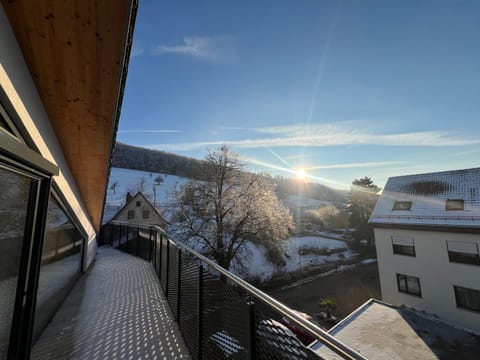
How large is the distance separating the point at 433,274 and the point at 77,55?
12937 millimetres

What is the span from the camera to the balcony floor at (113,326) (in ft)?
7.08

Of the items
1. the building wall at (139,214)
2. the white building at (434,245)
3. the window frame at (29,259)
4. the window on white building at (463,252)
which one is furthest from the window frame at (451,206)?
the building wall at (139,214)

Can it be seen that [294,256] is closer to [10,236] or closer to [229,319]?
[229,319]

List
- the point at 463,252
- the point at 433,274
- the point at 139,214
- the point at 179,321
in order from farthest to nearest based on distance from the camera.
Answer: the point at 139,214 < the point at 433,274 < the point at 463,252 < the point at 179,321

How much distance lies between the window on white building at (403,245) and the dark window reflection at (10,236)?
1274 cm

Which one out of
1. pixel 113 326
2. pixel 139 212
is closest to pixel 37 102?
pixel 113 326

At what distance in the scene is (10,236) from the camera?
1409 mm

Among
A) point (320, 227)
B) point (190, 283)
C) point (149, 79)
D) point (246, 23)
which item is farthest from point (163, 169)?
point (190, 283)

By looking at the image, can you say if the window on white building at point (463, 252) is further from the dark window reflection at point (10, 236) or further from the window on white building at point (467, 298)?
the dark window reflection at point (10, 236)

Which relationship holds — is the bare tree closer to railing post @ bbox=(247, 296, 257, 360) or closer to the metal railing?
the metal railing

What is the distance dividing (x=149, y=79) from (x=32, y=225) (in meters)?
5.87

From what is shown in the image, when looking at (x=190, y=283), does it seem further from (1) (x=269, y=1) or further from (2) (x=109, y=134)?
(1) (x=269, y=1)

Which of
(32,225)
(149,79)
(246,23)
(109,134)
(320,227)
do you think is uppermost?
(246,23)

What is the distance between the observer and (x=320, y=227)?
3100cm
